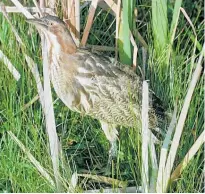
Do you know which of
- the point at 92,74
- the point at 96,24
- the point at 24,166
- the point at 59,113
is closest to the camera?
the point at 24,166

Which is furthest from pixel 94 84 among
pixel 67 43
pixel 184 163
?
pixel 184 163

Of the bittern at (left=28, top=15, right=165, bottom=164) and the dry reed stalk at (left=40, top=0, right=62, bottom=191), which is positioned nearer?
the dry reed stalk at (left=40, top=0, right=62, bottom=191)

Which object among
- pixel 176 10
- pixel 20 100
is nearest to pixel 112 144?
pixel 20 100

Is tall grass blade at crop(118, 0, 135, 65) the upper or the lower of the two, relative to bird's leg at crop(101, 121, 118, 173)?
upper

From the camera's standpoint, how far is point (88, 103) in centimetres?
274

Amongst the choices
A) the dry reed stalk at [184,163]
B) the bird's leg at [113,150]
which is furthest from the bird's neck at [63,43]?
the dry reed stalk at [184,163]

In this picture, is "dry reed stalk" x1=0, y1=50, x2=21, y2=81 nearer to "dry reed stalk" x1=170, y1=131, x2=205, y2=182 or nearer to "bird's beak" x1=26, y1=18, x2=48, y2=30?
"bird's beak" x1=26, y1=18, x2=48, y2=30

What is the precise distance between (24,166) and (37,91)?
364 mm

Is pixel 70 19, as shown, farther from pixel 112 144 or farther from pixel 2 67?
pixel 112 144

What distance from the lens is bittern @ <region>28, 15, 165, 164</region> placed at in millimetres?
2721

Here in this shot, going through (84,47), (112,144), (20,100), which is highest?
(84,47)

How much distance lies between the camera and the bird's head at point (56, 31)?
267cm

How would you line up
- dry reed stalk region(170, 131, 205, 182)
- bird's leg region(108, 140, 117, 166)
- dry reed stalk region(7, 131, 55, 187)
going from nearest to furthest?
1. dry reed stalk region(170, 131, 205, 182)
2. dry reed stalk region(7, 131, 55, 187)
3. bird's leg region(108, 140, 117, 166)

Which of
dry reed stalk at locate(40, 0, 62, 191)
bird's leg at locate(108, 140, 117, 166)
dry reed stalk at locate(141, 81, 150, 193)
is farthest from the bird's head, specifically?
dry reed stalk at locate(141, 81, 150, 193)
